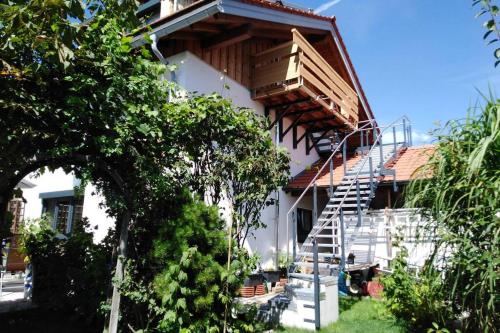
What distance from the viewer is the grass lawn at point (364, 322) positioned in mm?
5574

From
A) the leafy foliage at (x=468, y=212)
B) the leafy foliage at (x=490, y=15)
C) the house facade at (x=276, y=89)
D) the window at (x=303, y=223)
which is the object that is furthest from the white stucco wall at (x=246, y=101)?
the leafy foliage at (x=490, y=15)

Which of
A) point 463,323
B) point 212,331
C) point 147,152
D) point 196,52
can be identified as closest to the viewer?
point 463,323

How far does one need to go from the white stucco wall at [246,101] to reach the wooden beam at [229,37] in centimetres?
49

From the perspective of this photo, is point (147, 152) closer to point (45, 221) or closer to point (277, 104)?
point (45, 221)

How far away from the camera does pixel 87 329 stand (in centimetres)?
561

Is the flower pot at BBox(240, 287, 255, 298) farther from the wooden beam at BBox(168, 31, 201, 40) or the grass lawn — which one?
the wooden beam at BBox(168, 31, 201, 40)

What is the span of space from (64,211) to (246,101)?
6.69 meters

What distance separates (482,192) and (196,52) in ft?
23.2

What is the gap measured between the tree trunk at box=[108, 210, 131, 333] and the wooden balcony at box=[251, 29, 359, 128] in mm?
6270

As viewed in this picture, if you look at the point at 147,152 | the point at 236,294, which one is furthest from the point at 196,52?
the point at 236,294

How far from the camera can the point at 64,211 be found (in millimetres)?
11492

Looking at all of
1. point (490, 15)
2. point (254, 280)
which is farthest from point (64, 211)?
point (490, 15)

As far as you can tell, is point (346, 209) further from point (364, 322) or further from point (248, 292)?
point (364, 322)

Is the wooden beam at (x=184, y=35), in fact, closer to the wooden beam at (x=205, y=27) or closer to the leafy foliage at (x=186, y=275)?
the wooden beam at (x=205, y=27)
